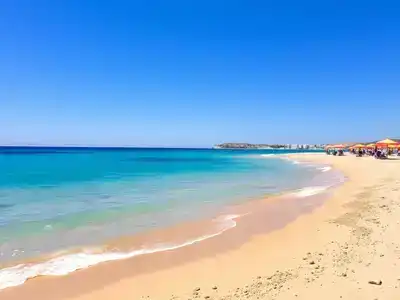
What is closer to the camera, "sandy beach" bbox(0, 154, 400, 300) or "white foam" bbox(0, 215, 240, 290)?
"sandy beach" bbox(0, 154, 400, 300)

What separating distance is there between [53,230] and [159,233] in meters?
2.87

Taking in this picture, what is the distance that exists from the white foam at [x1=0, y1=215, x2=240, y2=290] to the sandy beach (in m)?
0.24

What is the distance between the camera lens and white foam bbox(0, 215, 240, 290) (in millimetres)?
5449

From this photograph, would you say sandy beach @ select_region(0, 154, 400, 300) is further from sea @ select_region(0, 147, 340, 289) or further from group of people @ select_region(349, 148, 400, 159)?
group of people @ select_region(349, 148, 400, 159)

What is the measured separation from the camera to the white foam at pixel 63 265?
545 cm

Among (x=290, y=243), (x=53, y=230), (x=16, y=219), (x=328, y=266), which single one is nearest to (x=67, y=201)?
(x=16, y=219)

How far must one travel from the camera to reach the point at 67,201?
43.9 ft

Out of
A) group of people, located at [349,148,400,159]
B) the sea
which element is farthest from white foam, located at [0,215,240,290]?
group of people, located at [349,148,400,159]

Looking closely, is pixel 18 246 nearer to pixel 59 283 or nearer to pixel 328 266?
pixel 59 283

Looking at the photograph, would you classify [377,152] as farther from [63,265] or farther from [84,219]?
[63,265]

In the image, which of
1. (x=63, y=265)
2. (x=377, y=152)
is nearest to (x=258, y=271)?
(x=63, y=265)

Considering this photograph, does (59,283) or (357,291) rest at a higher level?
(357,291)

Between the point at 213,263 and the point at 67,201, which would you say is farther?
the point at 67,201

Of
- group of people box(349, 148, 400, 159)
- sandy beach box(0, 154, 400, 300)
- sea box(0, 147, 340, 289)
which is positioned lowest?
sea box(0, 147, 340, 289)
